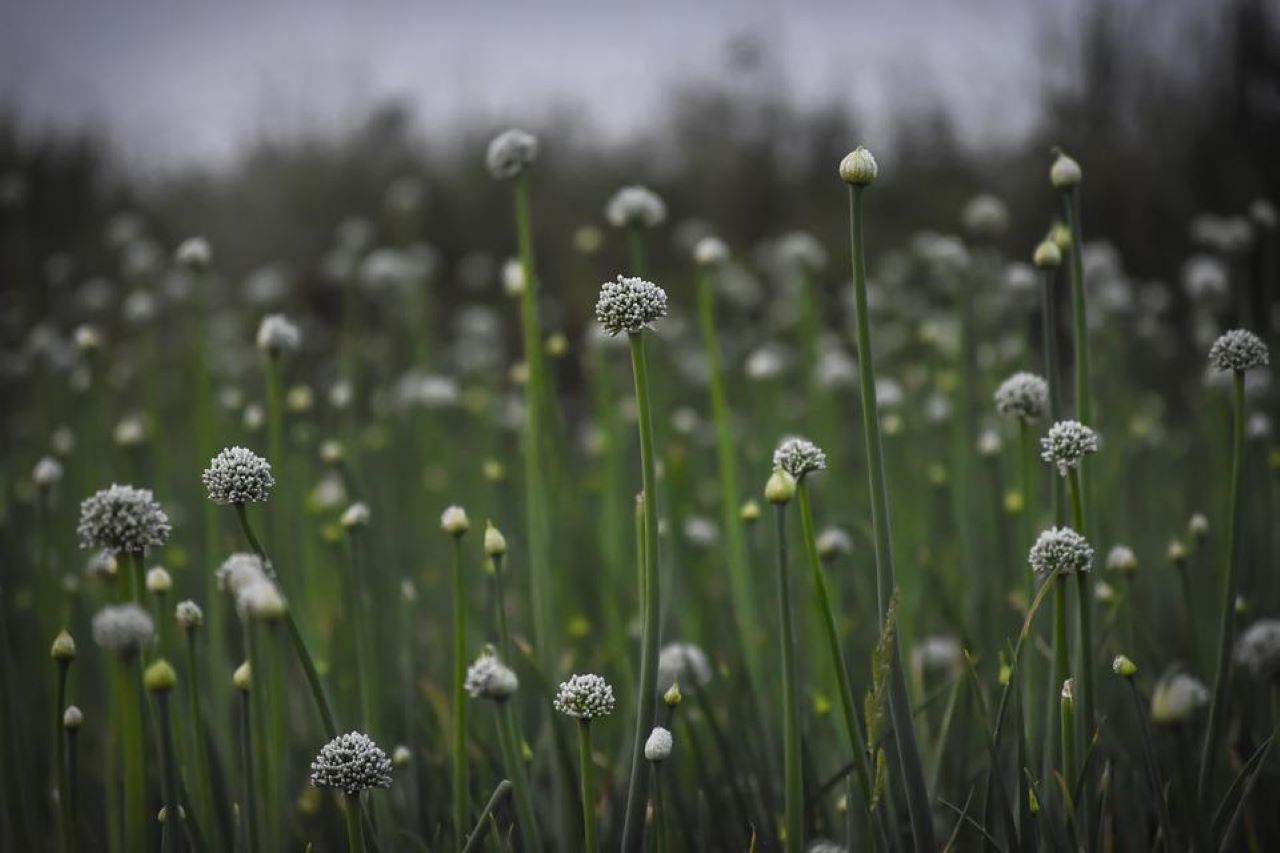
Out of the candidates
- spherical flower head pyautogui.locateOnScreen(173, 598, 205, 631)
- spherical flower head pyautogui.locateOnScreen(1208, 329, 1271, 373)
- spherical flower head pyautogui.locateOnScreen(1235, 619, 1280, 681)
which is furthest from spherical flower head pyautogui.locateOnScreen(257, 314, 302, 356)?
spherical flower head pyautogui.locateOnScreen(1235, 619, 1280, 681)

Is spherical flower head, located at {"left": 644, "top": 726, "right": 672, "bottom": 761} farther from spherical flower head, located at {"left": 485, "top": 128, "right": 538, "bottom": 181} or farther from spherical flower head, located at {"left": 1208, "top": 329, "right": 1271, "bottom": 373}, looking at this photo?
spherical flower head, located at {"left": 485, "top": 128, "right": 538, "bottom": 181}

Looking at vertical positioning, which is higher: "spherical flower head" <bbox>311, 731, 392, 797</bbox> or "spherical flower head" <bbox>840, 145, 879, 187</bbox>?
"spherical flower head" <bbox>840, 145, 879, 187</bbox>

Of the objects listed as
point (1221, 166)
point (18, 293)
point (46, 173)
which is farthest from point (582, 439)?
point (46, 173)

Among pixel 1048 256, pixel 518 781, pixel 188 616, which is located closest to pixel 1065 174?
pixel 1048 256

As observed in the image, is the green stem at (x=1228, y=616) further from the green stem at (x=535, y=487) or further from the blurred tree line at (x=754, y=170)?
the blurred tree line at (x=754, y=170)

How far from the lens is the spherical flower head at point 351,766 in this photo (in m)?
1.10

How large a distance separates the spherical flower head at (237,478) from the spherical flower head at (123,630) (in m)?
0.26

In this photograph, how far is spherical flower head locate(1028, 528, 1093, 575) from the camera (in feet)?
3.71

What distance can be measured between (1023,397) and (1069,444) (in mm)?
298

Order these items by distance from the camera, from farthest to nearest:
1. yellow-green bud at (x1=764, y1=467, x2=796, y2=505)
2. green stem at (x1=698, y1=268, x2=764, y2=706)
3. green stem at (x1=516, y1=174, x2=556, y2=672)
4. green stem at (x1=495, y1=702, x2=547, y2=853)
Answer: green stem at (x1=698, y1=268, x2=764, y2=706) < green stem at (x1=516, y1=174, x2=556, y2=672) < green stem at (x1=495, y1=702, x2=547, y2=853) < yellow-green bud at (x1=764, y1=467, x2=796, y2=505)

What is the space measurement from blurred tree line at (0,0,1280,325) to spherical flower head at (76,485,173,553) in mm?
3934

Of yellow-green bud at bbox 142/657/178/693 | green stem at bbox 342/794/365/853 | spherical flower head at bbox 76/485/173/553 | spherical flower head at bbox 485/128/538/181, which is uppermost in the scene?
spherical flower head at bbox 485/128/538/181

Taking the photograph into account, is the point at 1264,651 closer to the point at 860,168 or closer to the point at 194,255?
the point at 860,168

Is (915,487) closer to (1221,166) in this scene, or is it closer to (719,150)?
(1221,166)
